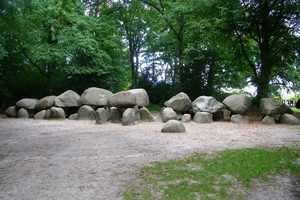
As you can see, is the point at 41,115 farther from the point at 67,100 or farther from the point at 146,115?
the point at 146,115

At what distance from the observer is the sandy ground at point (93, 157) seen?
4129 mm

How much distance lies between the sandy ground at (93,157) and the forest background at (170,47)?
741 centimetres

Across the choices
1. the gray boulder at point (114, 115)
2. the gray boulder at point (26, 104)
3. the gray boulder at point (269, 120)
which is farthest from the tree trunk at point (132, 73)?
the gray boulder at point (269, 120)

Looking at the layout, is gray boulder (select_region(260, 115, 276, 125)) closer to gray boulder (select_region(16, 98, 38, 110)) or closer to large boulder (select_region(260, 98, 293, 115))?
large boulder (select_region(260, 98, 293, 115))

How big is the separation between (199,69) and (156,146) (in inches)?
556

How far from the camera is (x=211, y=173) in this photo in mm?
4742

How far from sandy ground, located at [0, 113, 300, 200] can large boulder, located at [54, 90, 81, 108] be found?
4.31 metres

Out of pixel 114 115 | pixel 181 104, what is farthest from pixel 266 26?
pixel 114 115

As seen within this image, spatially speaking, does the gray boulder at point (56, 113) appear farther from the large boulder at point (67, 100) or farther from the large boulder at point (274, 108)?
the large boulder at point (274, 108)

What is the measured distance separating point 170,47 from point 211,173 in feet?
66.5

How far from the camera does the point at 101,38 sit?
19344 mm

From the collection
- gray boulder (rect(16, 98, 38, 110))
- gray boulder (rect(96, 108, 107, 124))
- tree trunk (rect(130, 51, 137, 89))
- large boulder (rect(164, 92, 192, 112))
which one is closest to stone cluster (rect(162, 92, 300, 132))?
large boulder (rect(164, 92, 192, 112))

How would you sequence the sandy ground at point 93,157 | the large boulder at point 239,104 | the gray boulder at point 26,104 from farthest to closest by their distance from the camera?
the gray boulder at point 26,104 < the large boulder at point 239,104 < the sandy ground at point 93,157

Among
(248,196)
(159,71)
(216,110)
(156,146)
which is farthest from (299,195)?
(159,71)
